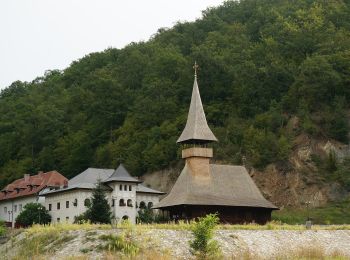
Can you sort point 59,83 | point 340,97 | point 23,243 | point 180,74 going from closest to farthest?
1. point 23,243
2. point 340,97
3. point 180,74
4. point 59,83

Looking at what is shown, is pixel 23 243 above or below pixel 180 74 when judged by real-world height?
below

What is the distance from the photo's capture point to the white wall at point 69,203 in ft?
238

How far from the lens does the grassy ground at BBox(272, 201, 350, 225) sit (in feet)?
202

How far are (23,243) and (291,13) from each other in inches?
2709

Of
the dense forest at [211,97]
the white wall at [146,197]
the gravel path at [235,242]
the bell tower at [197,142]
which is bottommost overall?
the gravel path at [235,242]

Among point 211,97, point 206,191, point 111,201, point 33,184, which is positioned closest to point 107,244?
point 206,191

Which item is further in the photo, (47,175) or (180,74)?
(180,74)

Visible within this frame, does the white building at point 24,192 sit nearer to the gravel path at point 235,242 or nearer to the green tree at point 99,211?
the green tree at point 99,211

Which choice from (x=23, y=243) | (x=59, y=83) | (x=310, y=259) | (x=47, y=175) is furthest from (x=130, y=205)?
(x=59, y=83)

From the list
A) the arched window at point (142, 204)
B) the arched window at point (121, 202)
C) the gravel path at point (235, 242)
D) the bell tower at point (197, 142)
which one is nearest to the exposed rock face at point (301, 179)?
the arched window at point (142, 204)

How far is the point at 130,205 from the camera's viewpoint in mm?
73000

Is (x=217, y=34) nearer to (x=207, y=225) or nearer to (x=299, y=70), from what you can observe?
(x=299, y=70)

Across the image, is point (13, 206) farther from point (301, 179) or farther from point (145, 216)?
point (301, 179)

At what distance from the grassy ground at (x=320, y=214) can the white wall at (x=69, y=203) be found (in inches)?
822
